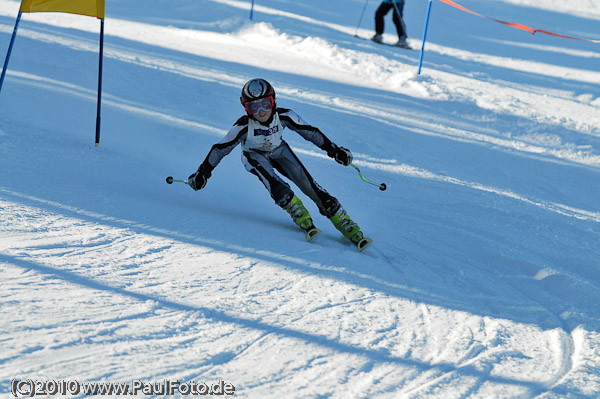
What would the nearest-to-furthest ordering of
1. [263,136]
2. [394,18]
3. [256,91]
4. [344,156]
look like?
[256,91]
[263,136]
[344,156]
[394,18]

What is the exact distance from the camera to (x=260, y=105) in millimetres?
5184

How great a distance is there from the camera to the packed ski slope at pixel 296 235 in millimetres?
3211

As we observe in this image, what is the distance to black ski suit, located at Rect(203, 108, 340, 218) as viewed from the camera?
535 centimetres

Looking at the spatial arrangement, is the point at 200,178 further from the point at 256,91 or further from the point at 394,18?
the point at 394,18

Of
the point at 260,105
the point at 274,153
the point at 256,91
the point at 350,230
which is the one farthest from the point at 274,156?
the point at 350,230

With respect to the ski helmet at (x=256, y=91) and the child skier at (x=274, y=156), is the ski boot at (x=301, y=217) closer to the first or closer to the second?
the child skier at (x=274, y=156)

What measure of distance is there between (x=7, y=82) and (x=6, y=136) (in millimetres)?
2549

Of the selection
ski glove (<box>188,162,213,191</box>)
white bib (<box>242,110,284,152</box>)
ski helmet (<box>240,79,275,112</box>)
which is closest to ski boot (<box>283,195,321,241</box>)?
white bib (<box>242,110,284,152</box>)

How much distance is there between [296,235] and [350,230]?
436mm

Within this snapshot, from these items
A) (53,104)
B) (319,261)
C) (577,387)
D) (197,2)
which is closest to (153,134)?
(53,104)

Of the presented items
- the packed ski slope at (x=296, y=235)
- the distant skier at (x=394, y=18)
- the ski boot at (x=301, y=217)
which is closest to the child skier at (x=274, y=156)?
the ski boot at (x=301, y=217)

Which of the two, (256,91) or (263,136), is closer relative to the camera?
(256,91)

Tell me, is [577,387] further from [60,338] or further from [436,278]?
[60,338]

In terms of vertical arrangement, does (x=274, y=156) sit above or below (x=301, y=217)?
above
